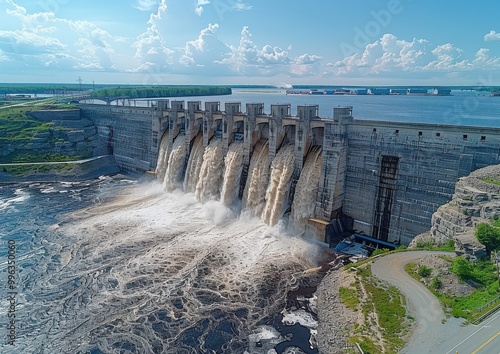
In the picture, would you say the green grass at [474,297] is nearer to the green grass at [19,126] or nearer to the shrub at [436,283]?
the shrub at [436,283]

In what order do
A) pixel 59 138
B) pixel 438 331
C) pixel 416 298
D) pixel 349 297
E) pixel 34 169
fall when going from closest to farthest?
pixel 438 331
pixel 416 298
pixel 349 297
pixel 34 169
pixel 59 138

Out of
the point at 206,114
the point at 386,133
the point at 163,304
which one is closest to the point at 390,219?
the point at 386,133

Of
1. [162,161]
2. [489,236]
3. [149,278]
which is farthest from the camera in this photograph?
[162,161]

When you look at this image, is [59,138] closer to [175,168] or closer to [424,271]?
[175,168]

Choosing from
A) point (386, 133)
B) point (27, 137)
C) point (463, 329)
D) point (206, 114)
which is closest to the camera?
point (463, 329)

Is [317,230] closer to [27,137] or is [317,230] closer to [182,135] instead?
[182,135]

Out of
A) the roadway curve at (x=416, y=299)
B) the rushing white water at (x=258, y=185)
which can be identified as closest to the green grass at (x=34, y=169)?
the rushing white water at (x=258, y=185)

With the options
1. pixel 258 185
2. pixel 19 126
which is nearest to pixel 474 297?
pixel 258 185
